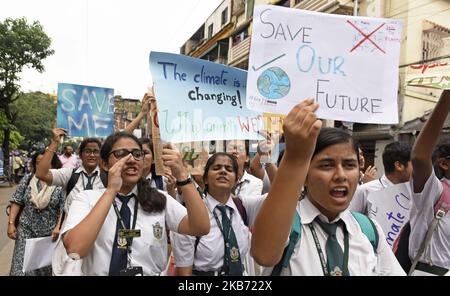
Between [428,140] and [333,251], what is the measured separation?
119 centimetres

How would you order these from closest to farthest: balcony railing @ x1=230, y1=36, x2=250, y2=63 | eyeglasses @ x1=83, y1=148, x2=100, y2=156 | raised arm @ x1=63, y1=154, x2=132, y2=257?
1. raised arm @ x1=63, y1=154, x2=132, y2=257
2. eyeglasses @ x1=83, y1=148, x2=100, y2=156
3. balcony railing @ x1=230, y1=36, x2=250, y2=63

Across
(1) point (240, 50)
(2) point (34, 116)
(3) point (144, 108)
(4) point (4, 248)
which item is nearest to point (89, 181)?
(3) point (144, 108)

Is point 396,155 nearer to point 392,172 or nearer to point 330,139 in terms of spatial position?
point 392,172

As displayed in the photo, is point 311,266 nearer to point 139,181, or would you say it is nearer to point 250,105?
point 250,105

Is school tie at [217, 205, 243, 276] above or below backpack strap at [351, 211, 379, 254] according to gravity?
below

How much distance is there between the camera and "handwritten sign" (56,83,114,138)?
181 inches

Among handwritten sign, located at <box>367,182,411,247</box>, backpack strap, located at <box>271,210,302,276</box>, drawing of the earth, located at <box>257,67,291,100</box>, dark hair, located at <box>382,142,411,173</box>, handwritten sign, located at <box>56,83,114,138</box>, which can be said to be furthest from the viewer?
handwritten sign, located at <box>56,83,114,138</box>

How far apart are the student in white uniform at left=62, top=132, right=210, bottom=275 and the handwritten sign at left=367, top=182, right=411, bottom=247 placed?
161 cm

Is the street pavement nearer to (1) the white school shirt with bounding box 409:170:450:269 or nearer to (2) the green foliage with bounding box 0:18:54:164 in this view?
(1) the white school shirt with bounding box 409:170:450:269

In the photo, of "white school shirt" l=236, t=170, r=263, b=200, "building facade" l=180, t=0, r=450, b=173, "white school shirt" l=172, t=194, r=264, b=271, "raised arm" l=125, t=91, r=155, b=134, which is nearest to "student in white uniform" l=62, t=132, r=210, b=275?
"white school shirt" l=172, t=194, r=264, b=271

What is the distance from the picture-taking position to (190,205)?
2.29m

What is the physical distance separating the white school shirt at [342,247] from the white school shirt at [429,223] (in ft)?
2.91

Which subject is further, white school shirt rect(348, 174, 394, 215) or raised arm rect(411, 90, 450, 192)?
white school shirt rect(348, 174, 394, 215)

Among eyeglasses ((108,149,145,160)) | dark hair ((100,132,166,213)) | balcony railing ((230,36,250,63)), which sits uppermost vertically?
balcony railing ((230,36,250,63))
